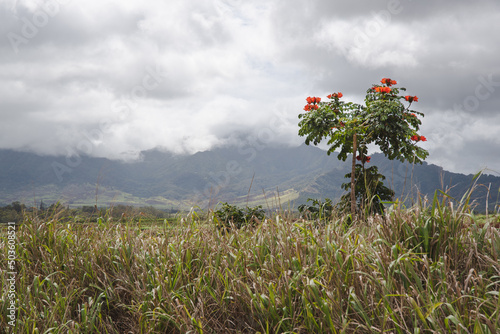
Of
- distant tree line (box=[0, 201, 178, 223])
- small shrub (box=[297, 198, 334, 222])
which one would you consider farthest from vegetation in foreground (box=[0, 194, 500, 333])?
distant tree line (box=[0, 201, 178, 223])

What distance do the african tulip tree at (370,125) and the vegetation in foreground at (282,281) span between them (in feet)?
12.3

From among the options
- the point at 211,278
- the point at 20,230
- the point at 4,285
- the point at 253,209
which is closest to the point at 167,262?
the point at 211,278

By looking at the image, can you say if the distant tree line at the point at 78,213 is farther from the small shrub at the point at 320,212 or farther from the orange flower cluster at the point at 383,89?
the orange flower cluster at the point at 383,89

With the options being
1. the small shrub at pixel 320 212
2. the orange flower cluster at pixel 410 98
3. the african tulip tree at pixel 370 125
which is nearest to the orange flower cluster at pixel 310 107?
the african tulip tree at pixel 370 125

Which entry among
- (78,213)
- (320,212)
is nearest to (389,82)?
(320,212)

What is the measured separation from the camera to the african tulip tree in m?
7.21

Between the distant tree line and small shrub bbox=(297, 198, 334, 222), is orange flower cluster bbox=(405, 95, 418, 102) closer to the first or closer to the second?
small shrub bbox=(297, 198, 334, 222)

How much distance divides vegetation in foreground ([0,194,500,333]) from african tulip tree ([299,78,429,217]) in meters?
3.76

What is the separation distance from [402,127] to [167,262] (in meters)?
5.80

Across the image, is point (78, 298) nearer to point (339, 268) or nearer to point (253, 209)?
point (339, 268)

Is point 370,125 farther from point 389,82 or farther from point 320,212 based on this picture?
point 320,212

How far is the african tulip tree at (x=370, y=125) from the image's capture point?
7.21 meters

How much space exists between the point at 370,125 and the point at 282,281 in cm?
520

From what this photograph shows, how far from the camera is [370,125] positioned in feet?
24.0
